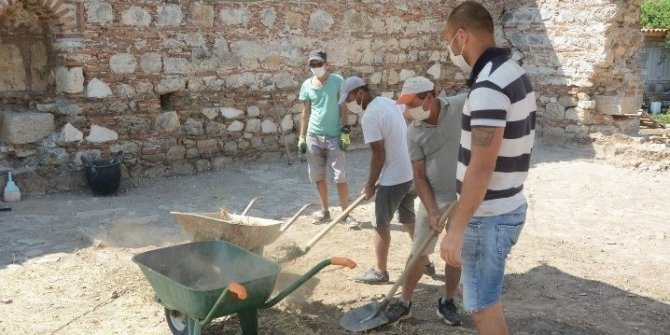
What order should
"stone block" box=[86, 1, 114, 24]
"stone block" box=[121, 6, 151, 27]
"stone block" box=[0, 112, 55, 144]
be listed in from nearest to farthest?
"stone block" box=[0, 112, 55, 144]
"stone block" box=[86, 1, 114, 24]
"stone block" box=[121, 6, 151, 27]

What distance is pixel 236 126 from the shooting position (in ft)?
29.6

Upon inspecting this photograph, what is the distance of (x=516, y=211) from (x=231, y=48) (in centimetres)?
637

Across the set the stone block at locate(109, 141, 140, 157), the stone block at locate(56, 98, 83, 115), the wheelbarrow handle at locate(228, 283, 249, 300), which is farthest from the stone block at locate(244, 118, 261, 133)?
the wheelbarrow handle at locate(228, 283, 249, 300)

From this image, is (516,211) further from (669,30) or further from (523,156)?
(669,30)

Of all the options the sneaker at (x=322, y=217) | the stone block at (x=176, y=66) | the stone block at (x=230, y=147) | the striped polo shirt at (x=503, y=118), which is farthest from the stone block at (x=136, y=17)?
the striped polo shirt at (x=503, y=118)

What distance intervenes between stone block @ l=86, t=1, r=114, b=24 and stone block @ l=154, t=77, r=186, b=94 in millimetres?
1012

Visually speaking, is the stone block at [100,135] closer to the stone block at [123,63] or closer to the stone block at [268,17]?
the stone block at [123,63]

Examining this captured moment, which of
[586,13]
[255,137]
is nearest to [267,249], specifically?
[255,137]

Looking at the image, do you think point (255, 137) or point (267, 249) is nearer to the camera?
point (267, 249)

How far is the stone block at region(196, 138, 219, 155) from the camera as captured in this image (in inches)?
343

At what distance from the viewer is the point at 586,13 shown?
34.0ft

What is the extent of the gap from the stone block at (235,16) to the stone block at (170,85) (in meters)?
1.03

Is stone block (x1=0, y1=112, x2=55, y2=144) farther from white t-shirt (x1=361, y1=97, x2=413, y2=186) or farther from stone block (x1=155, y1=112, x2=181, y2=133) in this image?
white t-shirt (x1=361, y1=97, x2=413, y2=186)

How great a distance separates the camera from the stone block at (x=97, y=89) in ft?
25.1
